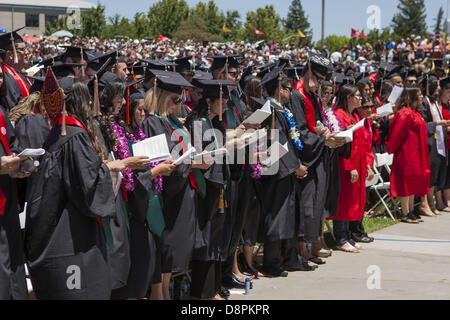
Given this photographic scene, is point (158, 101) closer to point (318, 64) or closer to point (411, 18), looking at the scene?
point (318, 64)

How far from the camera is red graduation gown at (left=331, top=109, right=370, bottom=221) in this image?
319 inches

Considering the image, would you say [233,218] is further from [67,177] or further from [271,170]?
[67,177]

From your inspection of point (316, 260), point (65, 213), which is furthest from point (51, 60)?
point (65, 213)

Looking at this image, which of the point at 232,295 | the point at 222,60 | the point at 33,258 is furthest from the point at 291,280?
the point at 33,258

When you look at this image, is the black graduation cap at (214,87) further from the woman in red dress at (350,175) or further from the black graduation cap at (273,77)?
the woman in red dress at (350,175)

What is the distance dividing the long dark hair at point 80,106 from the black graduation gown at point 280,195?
3.00m

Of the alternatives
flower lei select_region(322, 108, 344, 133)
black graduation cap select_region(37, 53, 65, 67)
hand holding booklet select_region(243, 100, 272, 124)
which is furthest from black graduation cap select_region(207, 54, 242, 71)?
black graduation cap select_region(37, 53, 65, 67)

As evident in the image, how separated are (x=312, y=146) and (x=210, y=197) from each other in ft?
6.47

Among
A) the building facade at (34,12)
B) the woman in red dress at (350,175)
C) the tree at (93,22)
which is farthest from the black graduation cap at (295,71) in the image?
the building facade at (34,12)

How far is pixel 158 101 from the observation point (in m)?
5.24

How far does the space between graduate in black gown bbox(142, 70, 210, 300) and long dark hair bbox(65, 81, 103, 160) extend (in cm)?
99

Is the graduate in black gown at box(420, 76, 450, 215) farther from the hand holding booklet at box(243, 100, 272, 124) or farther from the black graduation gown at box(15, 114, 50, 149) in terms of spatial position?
the black graduation gown at box(15, 114, 50, 149)

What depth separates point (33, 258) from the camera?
406 cm

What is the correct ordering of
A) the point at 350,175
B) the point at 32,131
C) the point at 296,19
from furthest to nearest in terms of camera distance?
the point at 296,19, the point at 350,175, the point at 32,131
